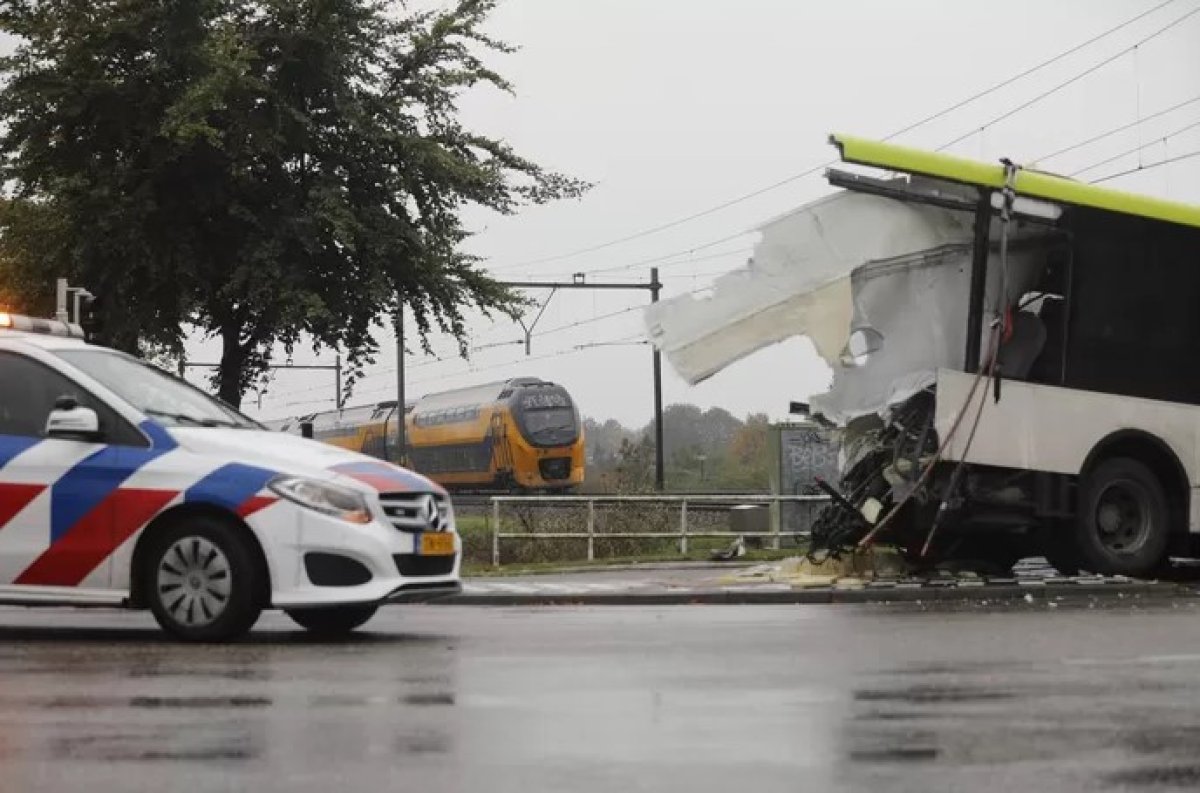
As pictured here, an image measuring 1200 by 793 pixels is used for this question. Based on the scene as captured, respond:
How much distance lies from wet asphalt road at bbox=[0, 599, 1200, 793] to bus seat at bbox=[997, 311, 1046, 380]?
14.9 feet

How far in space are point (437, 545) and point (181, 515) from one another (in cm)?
153

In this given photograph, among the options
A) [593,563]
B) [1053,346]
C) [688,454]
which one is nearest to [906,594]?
[1053,346]

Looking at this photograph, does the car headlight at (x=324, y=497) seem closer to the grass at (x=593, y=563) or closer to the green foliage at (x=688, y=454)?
the grass at (x=593, y=563)

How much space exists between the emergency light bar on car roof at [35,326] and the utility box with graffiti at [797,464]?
14.2 metres

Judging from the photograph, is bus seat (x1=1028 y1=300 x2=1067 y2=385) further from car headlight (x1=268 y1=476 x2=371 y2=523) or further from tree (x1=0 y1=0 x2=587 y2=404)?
tree (x1=0 y1=0 x2=587 y2=404)

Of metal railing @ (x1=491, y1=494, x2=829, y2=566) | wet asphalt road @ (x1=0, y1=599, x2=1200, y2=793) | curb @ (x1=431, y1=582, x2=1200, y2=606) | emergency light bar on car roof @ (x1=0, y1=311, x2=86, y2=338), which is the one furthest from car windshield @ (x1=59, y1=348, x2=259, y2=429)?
metal railing @ (x1=491, y1=494, x2=829, y2=566)

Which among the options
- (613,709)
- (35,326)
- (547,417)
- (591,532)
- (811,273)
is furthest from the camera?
(547,417)

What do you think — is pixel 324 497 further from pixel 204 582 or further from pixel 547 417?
pixel 547 417

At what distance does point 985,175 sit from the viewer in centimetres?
1620

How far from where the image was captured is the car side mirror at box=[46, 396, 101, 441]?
35.1ft

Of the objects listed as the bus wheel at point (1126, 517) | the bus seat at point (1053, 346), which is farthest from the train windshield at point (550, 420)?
the bus seat at point (1053, 346)

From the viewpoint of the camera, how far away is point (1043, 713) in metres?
7.32

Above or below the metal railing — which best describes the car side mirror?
above

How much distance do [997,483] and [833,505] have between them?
5.12 ft
